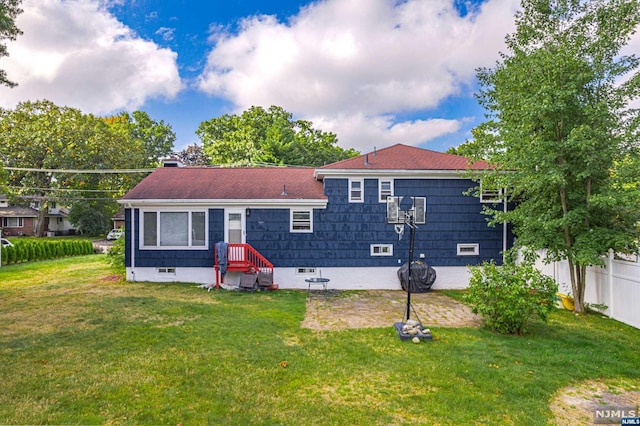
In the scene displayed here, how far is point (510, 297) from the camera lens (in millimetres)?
6078

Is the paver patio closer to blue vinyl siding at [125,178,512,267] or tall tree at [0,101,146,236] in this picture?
blue vinyl siding at [125,178,512,267]

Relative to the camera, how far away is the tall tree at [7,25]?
695cm

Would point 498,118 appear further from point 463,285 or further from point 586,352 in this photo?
point 586,352

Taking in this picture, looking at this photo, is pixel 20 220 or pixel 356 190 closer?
pixel 356 190

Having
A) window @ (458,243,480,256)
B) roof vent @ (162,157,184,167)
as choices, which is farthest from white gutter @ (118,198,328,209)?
window @ (458,243,480,256)

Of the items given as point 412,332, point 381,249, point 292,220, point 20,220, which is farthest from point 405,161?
point 20,220

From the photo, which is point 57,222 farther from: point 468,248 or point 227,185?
point 468,248

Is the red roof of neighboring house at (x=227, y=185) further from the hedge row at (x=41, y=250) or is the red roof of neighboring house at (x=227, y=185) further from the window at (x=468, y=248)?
the hedge row at (x=41, y=250)

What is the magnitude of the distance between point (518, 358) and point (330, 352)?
280 cm

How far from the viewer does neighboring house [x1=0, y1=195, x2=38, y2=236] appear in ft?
110

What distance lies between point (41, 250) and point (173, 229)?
39.2ft

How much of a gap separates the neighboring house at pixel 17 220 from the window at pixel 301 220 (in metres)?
35.4

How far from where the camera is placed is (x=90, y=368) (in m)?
4.57

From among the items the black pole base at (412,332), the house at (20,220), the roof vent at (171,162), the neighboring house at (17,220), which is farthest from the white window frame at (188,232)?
the neighboring house at (17,220)
